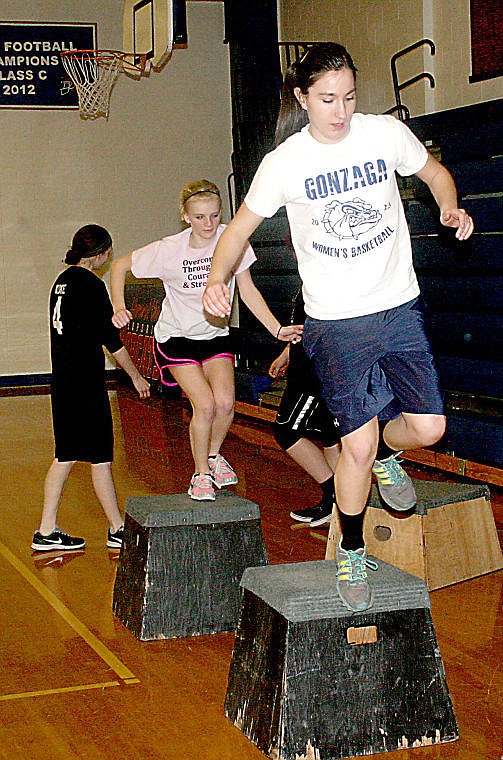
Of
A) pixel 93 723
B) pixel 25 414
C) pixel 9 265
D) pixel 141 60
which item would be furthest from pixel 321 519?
pixel 9 265

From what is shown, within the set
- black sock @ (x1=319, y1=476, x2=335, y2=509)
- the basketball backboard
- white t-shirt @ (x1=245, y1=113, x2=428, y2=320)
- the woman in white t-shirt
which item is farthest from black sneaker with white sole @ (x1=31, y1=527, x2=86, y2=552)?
the basketball backboard

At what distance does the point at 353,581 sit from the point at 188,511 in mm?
1099

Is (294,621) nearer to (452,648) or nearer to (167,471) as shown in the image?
(452,648)

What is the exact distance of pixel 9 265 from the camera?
1177 centimetres

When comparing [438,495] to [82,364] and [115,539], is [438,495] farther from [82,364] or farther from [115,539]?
[82,364]

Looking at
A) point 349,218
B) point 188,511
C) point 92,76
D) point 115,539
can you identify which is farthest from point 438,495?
point 92,76

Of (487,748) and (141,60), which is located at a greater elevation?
(141,60)

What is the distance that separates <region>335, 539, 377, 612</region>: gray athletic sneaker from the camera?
2.79 meters

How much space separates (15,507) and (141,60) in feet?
17.5

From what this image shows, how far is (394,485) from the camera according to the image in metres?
3.34

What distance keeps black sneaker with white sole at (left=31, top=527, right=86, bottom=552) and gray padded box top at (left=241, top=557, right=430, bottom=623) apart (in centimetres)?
193

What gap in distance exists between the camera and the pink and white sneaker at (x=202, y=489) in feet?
13.2

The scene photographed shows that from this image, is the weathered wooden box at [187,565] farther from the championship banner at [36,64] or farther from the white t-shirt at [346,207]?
the championship banner at [36,64]

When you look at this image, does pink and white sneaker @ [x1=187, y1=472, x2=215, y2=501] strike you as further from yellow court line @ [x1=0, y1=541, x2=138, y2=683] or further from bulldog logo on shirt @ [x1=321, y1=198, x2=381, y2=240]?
bulldog logo on shirt @ [x1=321, y1=198, x2=381, y2=240]
